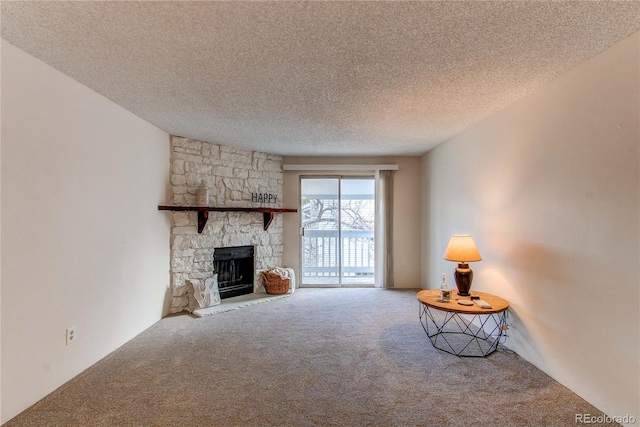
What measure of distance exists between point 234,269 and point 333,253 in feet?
5.52

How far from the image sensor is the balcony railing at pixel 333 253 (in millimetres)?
5012

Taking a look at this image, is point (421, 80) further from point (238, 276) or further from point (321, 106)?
point (238, 276)

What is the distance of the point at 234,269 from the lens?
172 inches

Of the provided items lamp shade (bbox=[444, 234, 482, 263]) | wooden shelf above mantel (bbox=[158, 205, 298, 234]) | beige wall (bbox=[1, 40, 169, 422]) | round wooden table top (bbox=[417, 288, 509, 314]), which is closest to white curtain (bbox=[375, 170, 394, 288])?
wooden shelf above mantel (bbox=[158, 205, 298, 234])

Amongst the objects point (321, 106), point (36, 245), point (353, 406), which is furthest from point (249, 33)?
point (353, 406)

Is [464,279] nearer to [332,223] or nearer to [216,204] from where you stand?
[332,223]

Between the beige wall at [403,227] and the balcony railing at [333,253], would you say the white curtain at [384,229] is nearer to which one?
the beige wall at [403,227]

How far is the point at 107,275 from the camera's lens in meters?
2.54

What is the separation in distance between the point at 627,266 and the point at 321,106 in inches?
95.3

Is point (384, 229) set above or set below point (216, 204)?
below

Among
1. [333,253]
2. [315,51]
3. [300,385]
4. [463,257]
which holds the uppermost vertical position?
[315,51]

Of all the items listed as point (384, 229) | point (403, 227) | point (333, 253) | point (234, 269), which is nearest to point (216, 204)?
point (234, 269)

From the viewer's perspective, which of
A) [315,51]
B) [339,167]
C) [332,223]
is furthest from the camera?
[332,223]

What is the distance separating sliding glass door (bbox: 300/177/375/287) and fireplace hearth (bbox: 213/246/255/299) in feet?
3.10
